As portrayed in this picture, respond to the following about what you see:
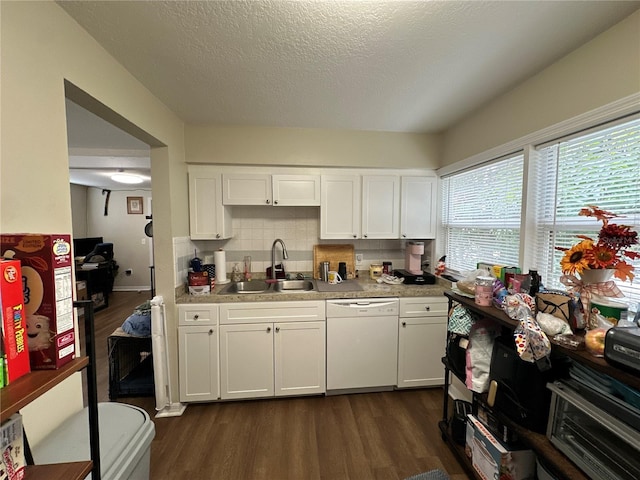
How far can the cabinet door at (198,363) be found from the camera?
210 centimetres

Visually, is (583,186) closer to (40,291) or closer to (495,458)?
(495,458)

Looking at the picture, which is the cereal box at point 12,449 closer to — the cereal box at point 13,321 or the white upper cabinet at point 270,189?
the cereal box at point 13,321

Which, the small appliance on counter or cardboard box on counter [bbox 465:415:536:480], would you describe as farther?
the small appliance on counter

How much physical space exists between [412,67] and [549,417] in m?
1.85

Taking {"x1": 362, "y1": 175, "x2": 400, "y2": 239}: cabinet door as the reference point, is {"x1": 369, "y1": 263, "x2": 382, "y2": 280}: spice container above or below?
below

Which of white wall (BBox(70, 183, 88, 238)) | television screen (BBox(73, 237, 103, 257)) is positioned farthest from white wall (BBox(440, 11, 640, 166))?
white wall (BBox(70, 183, 88, 238))

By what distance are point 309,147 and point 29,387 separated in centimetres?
229

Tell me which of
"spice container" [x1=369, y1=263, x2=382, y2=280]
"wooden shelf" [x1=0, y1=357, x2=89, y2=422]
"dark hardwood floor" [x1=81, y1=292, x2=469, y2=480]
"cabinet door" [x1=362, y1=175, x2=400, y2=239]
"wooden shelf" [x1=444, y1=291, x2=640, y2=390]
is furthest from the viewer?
"spice container" [x1=369, y1=263, x2=382, y2=280]

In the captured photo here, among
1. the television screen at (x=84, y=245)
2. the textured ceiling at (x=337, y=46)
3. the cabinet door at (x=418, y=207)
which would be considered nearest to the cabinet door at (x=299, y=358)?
the cabinet door at (x=418, y=207)

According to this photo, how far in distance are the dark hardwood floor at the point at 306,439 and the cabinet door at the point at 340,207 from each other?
1501 millimetres

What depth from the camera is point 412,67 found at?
1.50 metres

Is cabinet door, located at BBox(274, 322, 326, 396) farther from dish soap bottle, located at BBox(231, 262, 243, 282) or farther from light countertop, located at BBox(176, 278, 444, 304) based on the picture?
dish soap bottle, located at BBox(231, 262, 243, 282)

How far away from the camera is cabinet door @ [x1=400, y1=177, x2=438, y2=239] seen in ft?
8.59

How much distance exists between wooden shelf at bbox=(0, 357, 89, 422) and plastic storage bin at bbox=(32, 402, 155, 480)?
0.49 m
